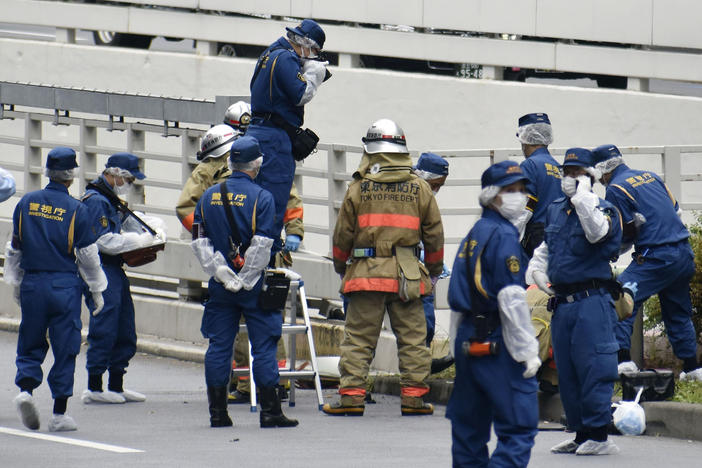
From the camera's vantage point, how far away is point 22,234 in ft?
35.4

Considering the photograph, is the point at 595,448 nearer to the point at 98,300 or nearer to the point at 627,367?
the point at 627,367

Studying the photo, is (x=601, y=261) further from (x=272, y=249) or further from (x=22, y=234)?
(x=22, y=234)

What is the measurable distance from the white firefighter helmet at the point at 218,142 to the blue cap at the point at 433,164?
1544mm

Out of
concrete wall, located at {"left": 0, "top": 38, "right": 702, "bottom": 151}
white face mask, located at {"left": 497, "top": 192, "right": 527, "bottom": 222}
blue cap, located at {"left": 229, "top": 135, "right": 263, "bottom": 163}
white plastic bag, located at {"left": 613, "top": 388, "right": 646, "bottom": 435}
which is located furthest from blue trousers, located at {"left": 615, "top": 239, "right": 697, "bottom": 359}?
concrete wall, located at {"left": 0, "top": 38, "right": 702, "bottom": 151}

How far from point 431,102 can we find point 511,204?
40.6 ft

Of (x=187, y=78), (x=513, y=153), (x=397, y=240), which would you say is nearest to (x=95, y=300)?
(x=397, y=240)

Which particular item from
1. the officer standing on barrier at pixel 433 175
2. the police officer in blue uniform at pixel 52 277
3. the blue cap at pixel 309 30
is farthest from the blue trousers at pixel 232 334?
the blue cap at pixel 309 30

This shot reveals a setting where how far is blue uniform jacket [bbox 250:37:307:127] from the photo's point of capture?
1192cm

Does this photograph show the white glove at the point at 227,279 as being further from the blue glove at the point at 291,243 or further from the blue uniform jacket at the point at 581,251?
the blue uniform jacket at the point at 581,251

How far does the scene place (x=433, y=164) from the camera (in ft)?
41.1

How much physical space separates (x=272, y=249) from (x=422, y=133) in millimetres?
8800

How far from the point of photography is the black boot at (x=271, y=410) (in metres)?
11.0

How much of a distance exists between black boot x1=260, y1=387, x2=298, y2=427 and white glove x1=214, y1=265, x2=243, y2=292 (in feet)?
2.49

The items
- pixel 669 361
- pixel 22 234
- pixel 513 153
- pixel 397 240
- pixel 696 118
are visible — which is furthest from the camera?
pixel 696 118
